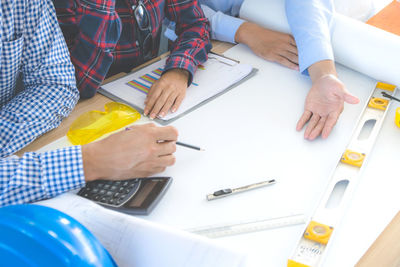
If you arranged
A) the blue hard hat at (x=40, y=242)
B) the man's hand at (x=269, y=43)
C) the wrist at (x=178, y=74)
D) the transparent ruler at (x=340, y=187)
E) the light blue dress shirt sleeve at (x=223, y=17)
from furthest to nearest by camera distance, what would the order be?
the light blue dress shirt sleeve at (x=223, y=17), the man's hand at (x=269, y=43), the wrist at (x=178, y=74), the transparent ruler at (x=340, y=187), the blue hard hat at (x=40, y=242)

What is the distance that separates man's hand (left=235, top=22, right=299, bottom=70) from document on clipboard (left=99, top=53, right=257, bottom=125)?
0.35 feet

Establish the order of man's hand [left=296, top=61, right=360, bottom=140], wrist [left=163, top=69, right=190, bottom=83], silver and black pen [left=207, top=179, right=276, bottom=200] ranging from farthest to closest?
1. wrist [left=163, top=69, right=190, bottom=83]
2. man's hand [left=296, top=61, right=360, bottom=140]
3. silver and black pen [left=207, top=179, right=276, bottom=200]

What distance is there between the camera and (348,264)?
67cm

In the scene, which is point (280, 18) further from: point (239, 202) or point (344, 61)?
point (239, 202)

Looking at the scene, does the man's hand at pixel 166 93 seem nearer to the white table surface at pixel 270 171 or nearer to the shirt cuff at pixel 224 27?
the white table surface at pixel 270 171

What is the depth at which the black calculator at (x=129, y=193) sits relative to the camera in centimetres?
74

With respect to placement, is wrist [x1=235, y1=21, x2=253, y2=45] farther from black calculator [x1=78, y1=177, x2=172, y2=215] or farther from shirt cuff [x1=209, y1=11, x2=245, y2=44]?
black calculator [x1=78, y1=177, x2=172, y2=215]

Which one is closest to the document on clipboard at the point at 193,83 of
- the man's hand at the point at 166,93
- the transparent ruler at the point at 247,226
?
the man's hand at the point at 166,93

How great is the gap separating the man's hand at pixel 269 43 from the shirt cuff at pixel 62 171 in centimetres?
76

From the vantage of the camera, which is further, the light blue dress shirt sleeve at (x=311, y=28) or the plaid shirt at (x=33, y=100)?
the light blue dress shirt sleeve at (x=311, y=28)

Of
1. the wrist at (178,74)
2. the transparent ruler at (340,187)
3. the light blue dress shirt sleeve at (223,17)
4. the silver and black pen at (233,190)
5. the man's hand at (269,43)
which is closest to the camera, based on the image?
the transparent ruler at (340,187)

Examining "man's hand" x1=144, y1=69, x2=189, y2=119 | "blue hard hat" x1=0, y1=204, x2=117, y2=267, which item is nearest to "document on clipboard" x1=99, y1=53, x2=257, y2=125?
"man's hand" x1=144, y1=69, x2=189, y2=119

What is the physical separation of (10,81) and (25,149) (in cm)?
17

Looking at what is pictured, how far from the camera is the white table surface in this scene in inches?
28.2
